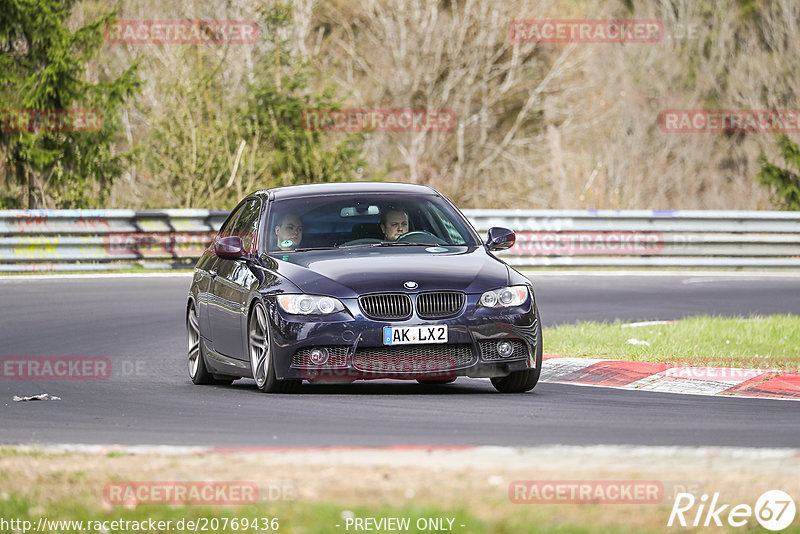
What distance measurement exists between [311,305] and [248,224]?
2.06 m

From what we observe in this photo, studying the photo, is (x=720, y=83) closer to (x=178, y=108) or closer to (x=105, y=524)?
(x=178, y=108)

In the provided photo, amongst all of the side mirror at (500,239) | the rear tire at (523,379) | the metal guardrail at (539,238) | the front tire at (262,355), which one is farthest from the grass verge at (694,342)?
the metal guardrail at (539,238)

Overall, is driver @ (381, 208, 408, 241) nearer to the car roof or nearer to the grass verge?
the car roof

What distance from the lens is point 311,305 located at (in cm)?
1026

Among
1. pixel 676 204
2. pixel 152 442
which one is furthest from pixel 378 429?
pixel 676 204

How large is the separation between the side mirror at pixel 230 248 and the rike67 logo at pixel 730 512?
598 cm

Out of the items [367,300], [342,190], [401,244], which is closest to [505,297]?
[367,300]

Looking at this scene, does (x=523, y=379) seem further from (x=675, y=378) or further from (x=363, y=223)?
(x=363, y=223)

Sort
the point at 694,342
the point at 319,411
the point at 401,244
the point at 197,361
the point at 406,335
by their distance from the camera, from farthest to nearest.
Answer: the point at 694,342 < the point at 197,361 < the point at 401,244 < the point at 406,335 < the point at 319,411

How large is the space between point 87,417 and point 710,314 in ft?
33.9

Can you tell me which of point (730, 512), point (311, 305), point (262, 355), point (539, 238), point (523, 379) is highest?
point (311, 305)

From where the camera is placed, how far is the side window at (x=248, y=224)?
11.7 meters

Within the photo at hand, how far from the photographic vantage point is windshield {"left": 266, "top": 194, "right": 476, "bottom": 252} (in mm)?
11359

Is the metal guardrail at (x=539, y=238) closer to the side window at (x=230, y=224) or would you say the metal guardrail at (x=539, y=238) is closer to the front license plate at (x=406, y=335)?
the side window at (x=230, y=224)
